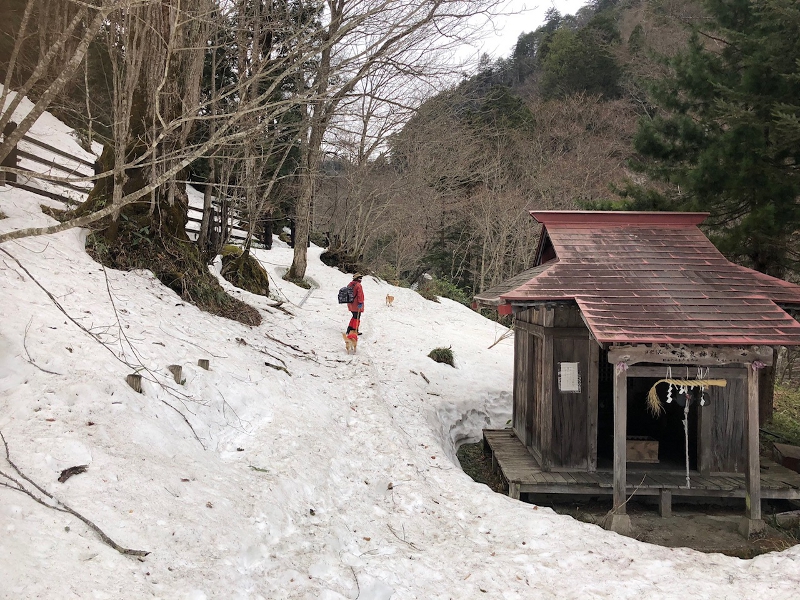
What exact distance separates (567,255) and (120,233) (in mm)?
7152

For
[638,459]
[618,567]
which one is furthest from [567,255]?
[618,567]

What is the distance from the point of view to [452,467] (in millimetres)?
6969

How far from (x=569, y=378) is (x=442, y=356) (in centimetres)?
557

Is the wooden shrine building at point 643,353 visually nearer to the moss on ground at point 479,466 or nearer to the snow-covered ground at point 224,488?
the moss on ground at point 479,466

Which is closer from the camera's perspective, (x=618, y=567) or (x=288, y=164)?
(x=618, y=567)

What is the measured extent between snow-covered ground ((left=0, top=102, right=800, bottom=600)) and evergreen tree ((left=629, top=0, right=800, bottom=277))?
5.76 meters

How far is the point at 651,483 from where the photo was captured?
6.71 metres

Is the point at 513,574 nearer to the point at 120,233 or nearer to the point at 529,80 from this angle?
the point at 120,233

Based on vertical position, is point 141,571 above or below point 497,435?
above

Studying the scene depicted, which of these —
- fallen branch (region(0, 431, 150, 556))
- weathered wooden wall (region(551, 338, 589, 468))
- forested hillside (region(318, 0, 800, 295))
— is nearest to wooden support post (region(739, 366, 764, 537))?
weathered wooden wall (region(551, 338, 589, 468))

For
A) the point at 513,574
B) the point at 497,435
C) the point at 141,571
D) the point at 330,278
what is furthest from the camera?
the point at 330,278

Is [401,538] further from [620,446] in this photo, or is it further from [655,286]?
[655,286]

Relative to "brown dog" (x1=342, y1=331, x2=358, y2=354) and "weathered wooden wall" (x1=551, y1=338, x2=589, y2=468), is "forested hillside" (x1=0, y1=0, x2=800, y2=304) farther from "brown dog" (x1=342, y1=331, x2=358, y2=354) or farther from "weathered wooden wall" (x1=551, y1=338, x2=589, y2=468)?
"weathered wooden wall" (x1=551, y1=338, x2=589, y2=468)

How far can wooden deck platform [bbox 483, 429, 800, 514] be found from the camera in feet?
21.7
